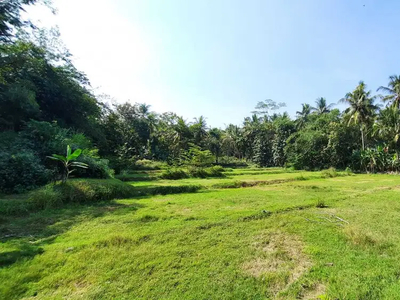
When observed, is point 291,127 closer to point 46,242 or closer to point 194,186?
Answer: point 194,186

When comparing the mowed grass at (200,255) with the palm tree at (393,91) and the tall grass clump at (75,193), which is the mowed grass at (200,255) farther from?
the palm tree at (393,91)

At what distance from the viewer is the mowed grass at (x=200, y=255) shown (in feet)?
9.14

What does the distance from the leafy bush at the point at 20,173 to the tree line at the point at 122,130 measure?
30mm

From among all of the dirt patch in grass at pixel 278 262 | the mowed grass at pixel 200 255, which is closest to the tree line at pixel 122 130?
the mowed grass at pixel 200 255

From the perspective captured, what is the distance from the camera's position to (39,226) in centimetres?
509

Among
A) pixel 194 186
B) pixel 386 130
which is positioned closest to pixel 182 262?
pixel 194 186

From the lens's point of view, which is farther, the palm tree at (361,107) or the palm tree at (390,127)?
the palm tree at (361,107)

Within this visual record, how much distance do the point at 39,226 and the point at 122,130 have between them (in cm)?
2729

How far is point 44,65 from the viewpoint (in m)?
14.9

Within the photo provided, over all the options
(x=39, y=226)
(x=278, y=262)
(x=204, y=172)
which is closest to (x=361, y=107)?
(x=204, y=172)

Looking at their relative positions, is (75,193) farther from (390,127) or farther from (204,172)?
(390,127)

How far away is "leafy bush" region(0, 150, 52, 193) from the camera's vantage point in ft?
25.9

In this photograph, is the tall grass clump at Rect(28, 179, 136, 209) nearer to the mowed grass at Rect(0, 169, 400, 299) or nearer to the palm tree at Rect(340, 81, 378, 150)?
the mowed grass at Rect(0, 169, 400, 299)

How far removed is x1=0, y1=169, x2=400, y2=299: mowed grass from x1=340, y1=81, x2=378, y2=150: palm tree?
968 inches
